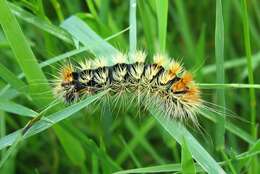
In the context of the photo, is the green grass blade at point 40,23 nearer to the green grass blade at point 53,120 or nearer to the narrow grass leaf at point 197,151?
the green grass blade at point 53,120

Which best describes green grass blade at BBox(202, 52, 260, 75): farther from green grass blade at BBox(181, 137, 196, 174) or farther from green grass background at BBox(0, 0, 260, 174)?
green grass blade at BBox(181, 137, 196, 174)

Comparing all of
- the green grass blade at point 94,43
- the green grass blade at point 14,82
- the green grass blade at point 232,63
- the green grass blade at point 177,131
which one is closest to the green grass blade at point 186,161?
the green grass blade at point 177,131

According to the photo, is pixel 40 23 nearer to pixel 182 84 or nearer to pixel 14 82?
pixel 14 82

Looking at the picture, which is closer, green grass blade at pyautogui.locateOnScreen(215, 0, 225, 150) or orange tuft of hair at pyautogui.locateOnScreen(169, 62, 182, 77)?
green grass blade at pyautogui.locateOnScreen(215, 0, 225, 150)

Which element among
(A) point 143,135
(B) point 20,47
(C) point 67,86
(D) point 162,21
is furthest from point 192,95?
(A) point 143,135

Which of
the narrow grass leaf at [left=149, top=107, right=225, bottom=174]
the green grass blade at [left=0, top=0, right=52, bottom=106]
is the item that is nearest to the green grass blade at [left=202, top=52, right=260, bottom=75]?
the narrow grass leaf at [left=149, top=107, right=225, bottom=174]

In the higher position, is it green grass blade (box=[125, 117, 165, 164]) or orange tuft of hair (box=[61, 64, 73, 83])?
orange tuft of hair (box=[61, 64, 73, 83])
